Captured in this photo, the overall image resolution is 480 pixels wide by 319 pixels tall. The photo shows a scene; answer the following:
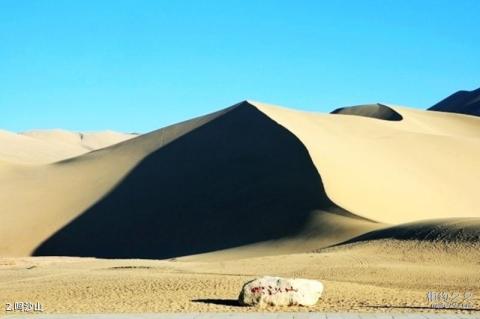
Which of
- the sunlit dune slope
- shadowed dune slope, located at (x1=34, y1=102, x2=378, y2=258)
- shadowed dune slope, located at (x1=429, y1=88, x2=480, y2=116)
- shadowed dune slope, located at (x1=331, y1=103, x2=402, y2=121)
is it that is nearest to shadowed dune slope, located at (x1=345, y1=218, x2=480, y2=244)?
shadowed dune slope, located at (x1=34, y1=102, x2=378, y2=258)

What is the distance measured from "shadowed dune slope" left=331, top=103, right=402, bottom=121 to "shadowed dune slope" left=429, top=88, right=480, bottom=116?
22562 mm

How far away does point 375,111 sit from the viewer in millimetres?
89500

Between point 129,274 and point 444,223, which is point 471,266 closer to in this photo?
point 444,223

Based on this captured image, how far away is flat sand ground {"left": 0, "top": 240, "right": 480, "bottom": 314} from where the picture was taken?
17.0 metres

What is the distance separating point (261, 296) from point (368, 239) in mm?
15470

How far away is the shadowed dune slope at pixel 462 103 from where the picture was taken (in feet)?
388

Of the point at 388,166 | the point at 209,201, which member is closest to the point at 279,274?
the point at 209,201

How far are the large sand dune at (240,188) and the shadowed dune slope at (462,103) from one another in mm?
58316

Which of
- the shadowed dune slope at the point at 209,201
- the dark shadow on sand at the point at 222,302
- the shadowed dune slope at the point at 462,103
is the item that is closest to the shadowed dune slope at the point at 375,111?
the shadowed dune slope at the point at 462,103

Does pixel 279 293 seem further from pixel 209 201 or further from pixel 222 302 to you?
pixel 209 201

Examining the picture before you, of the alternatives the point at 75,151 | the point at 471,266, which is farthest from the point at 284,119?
the point at 75,151

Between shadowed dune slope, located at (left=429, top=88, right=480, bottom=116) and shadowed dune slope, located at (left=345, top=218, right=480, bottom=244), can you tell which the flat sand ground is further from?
shadowed dune slope, located at (left=429, top=88, right=480, bottom=116)

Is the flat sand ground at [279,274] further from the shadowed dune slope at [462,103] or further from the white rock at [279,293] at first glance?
the shadowed dune slope at [462,103]

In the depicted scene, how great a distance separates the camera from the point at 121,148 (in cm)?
6294
